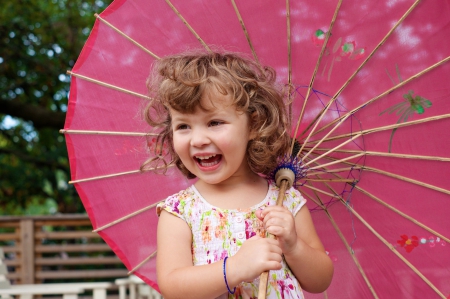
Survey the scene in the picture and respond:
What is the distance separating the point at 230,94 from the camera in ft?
5.46

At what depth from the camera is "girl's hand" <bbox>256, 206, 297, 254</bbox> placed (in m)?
1.61

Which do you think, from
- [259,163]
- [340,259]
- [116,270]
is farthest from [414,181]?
[116,270]

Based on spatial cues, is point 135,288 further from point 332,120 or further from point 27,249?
point 332,120

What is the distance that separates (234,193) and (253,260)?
304 mm

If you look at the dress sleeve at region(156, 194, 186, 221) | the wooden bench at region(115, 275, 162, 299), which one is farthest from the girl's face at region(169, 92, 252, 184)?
the wooden bench at region(115, 275, 162, 299)

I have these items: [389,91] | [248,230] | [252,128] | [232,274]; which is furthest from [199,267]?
[389,91]

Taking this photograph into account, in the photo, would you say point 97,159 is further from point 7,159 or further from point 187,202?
point 7,159

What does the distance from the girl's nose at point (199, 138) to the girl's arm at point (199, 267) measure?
25 centimetres

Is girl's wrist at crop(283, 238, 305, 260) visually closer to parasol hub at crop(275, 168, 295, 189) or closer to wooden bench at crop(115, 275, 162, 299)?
parasol hub at crop(275, 168, 295, 189)

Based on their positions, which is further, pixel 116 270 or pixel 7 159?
pixel 7 159

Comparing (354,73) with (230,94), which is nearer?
(230,94)

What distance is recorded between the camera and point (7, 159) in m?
7.39

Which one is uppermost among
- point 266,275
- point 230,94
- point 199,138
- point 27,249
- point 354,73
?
point 27,249

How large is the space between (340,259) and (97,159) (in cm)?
93
